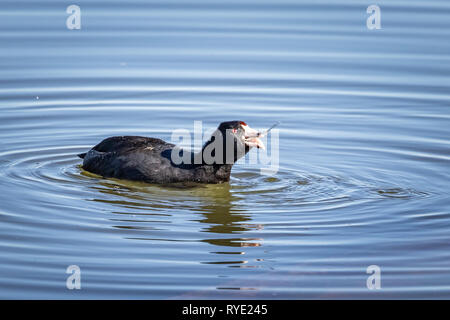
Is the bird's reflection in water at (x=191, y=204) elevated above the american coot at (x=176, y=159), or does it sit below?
below

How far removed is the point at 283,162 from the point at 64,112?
377cm

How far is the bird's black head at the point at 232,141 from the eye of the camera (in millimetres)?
9055

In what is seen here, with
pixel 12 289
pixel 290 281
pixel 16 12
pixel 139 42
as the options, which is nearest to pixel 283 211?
pixel 290 281

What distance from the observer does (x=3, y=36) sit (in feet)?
50.9

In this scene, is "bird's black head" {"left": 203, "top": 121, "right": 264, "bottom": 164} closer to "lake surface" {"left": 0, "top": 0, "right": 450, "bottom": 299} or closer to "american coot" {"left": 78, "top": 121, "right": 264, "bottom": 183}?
"american coot" {"left": 78, "top": 121, "right": 264, "bottom": 183}

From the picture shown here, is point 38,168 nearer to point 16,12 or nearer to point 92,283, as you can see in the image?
point 92,283

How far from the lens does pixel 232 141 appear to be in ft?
29.8

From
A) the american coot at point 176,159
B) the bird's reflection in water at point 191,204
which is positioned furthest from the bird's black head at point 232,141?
the bird's reflection in water at point 191,204

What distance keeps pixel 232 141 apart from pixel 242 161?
156cm

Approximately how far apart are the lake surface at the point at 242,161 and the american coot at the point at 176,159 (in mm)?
162

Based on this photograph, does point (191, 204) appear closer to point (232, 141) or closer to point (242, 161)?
point (232, 141)

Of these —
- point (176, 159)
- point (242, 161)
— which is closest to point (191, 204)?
point (176, 159)

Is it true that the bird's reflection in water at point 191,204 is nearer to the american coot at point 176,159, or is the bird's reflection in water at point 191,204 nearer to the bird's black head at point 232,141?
the american coot at point 176,159

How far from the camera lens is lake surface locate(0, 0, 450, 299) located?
707 cm
